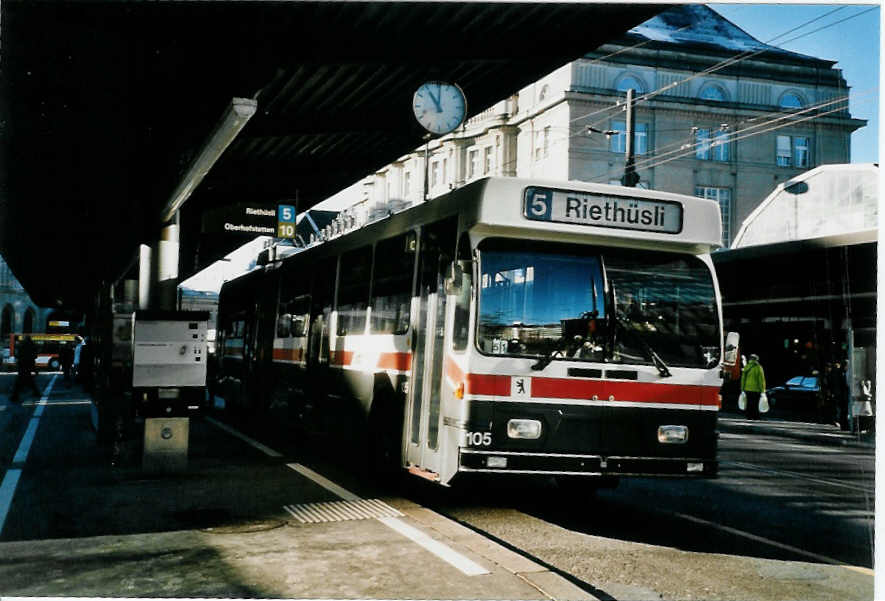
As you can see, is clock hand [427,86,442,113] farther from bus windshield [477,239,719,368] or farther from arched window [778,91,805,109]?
arched window [778,91,805,109]

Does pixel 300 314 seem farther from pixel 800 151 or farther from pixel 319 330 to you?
pixel 800 151

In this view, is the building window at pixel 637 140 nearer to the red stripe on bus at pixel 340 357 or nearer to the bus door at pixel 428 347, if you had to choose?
the red stripe on bus at pixel 340 357

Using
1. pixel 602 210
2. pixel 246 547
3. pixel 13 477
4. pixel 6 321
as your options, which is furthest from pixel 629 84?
pixel 6 321

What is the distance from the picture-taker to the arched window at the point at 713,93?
41.6m

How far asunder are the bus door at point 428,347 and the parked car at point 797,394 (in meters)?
19.4

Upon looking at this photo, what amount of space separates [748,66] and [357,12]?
107 feet

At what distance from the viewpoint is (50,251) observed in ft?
90.2

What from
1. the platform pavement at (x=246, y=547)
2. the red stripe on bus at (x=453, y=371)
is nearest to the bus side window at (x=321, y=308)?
the platform pavement at (x=246, y=547)

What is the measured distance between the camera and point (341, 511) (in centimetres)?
860

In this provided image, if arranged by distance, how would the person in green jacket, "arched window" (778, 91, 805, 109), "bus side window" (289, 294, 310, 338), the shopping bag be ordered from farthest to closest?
1. "arched window" (778, 91, 805, 109)
2. the person in green jacket
3. the shopping bag
4. "bus side window" (289, 294, 310, 338)

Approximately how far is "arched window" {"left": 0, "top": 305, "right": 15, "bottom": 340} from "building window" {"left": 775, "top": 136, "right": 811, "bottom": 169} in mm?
62447

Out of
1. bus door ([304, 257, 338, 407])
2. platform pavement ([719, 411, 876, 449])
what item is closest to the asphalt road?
bus door ([304, 257, 338, 407])

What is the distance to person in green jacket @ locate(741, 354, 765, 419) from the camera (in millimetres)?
23781

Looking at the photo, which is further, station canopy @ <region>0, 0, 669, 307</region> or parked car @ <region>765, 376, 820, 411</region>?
parked car @ <region>765, 376, 820, 411</region>
